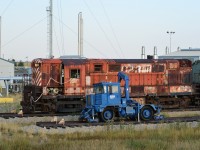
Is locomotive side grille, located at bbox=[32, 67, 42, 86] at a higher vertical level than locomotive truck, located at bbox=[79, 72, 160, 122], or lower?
higher

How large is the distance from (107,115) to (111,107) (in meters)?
0.49

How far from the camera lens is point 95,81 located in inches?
1110

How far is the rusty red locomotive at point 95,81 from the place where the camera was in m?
27.2

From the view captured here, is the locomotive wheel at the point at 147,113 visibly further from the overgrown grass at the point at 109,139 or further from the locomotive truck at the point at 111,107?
the overgrown grass at the point at 109,139

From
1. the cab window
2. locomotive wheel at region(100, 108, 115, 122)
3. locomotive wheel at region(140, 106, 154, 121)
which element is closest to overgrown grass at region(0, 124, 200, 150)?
locomotive wheel at region(140, 106, 154, 121)

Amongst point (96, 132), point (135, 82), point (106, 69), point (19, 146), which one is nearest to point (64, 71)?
point (106, 69)

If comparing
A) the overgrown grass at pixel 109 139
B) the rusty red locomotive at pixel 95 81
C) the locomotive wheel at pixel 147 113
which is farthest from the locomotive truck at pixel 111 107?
the rusty red locomotive at pixel 95 81

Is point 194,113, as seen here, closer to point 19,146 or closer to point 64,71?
point 64,71

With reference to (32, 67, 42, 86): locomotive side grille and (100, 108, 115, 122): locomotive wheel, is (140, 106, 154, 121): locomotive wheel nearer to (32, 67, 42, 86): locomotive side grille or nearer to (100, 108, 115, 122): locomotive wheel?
(100, 108, 115, 122): locomotive wheel

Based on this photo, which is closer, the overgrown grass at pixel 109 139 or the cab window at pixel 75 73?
the overgrown grass at pixel 109 139

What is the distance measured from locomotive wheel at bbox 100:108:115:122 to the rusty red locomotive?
4.72 meters

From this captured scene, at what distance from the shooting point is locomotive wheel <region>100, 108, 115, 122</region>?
22.5 meters

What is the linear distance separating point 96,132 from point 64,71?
1010 centimetres

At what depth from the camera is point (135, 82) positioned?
29234mm
